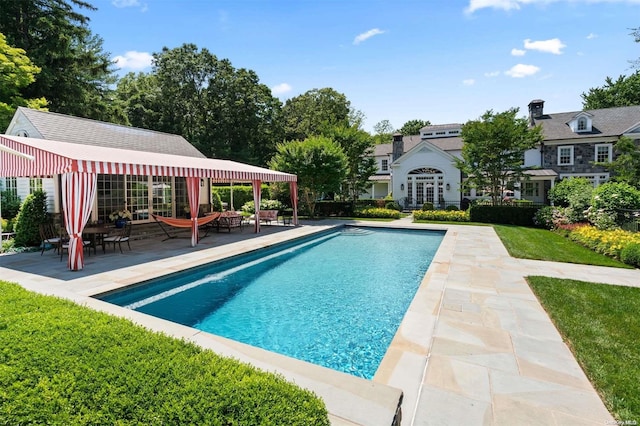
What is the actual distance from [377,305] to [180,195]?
13.9m

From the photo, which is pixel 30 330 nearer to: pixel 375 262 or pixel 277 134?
pixel 375 262

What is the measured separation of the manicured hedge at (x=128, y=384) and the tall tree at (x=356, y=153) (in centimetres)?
2237

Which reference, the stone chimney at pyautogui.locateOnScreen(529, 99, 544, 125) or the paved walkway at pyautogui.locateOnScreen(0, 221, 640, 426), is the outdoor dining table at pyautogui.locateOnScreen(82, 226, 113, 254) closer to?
the paved walkway at pyautogui.locateOnScreen(0, 221, 640, 426)

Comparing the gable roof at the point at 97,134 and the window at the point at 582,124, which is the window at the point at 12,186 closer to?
the gable roof at the point at 97,134

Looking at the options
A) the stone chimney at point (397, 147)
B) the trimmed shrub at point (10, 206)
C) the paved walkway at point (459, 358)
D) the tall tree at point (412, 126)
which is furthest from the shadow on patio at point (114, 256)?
the tall tree at point (412, 126)

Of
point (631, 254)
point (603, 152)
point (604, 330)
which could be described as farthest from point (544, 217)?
point (604, 330)

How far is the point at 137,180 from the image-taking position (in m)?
15.0

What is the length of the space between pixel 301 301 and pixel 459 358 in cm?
388

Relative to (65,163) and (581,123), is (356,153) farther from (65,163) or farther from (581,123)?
(65,163)

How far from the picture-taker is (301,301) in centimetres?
715

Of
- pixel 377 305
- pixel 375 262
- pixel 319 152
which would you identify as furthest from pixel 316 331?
pixel 319 152

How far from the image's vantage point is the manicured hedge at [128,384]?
219 centimetres

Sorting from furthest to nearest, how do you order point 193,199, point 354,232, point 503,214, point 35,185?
point 503,214 < point 354,232 < point 35,185 < point 193,199

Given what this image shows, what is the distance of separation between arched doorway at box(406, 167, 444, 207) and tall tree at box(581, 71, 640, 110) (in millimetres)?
32074
